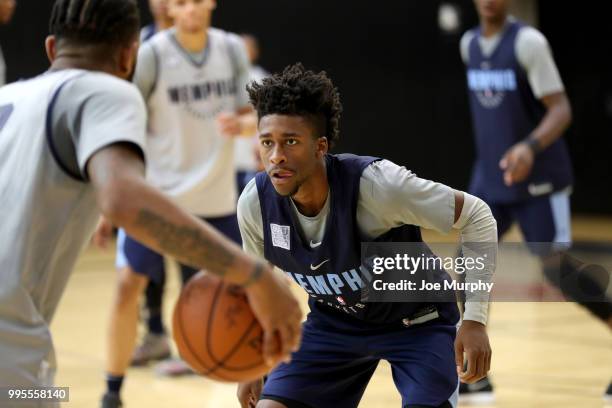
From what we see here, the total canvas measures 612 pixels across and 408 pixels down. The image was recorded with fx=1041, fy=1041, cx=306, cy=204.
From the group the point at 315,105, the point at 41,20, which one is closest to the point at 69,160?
the point at 315,105

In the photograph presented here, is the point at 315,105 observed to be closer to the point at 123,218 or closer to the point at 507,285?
the point at 123,218

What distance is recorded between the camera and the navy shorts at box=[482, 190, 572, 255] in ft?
18.2

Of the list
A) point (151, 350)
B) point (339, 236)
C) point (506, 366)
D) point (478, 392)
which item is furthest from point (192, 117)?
point (339, 236)

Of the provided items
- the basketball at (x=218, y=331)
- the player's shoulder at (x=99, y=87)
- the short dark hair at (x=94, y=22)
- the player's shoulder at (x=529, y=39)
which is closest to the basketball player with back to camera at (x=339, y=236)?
the basketball at (x=218, y=331)

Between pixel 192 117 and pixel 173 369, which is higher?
pixel 192 117

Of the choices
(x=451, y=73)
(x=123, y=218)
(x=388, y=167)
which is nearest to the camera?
(x=123, y=218)

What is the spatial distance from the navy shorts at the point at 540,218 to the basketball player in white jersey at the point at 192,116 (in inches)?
57.9

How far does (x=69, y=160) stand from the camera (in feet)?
7.73

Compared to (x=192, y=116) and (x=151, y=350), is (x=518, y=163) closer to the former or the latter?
(x=192, y=116)

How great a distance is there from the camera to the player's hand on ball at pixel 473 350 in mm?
3211

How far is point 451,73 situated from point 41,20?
5.40 meters

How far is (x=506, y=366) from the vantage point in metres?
6.04

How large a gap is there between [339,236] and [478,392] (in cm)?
219

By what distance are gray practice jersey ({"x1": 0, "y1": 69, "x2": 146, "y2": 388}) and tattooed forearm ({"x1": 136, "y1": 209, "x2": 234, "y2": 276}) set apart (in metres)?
0.22
